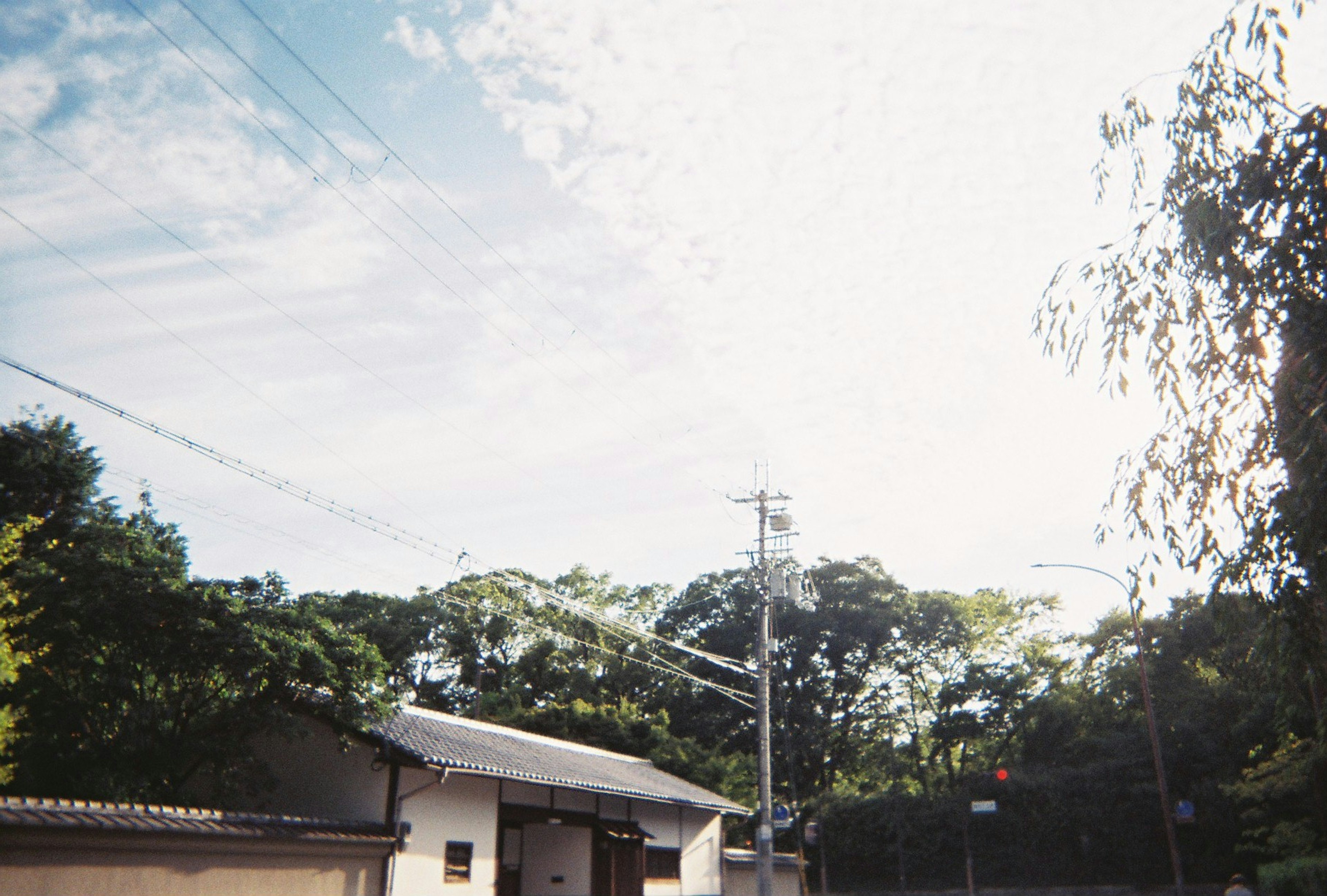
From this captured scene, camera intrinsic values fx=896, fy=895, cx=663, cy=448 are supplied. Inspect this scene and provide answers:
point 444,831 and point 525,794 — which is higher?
point 525,794

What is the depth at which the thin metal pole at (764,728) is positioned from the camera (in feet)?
70.7

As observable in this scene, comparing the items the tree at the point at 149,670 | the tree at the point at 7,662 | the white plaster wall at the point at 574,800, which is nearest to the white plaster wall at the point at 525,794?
the white plaster wall at the point at 574,800

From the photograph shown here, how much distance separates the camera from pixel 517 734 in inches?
964

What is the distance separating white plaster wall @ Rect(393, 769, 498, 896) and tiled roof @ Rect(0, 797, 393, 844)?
3.72 feet

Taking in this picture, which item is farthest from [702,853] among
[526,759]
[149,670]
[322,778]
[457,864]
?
[149,670]

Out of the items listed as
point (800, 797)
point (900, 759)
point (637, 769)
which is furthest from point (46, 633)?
point (900, 759)

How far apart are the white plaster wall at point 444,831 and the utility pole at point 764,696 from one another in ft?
21.8

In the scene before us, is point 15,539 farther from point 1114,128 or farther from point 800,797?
point 800,797

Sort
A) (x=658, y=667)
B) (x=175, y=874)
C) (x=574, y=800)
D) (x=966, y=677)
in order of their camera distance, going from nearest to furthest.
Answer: (x=175, y=874)
(x=574, y=800)
(x=658, y=667)
(x=966, y=677)

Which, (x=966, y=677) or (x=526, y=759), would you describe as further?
(x=966, y=677)

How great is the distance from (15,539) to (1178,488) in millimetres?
24314

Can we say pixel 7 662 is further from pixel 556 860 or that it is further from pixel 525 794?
pixel 556 860

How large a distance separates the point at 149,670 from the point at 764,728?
13.9 metres

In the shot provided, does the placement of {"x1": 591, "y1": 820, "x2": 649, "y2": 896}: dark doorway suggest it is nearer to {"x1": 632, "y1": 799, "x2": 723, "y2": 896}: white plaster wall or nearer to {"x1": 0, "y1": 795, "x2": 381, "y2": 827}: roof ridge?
{"x1": 632, "y1": 799, "x2": 723, "y2": 896}: white plaster wall
